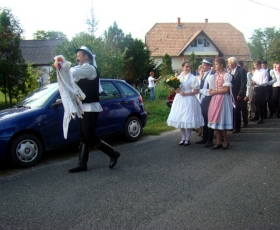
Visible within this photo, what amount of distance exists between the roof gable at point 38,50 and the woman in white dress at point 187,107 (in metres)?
54.1

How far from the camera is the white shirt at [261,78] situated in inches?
443

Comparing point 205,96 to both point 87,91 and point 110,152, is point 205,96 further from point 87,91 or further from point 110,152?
point 87,91

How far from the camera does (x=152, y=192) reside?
4.70 metres

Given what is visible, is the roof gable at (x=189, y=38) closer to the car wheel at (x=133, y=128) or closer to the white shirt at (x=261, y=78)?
the white shirt at (x=261, y=78)

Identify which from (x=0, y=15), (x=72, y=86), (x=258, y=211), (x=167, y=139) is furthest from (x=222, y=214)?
(x=0, y=15)

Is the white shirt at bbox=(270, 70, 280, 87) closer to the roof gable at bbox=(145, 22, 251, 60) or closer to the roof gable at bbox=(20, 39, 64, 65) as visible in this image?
the roof gable at bbox=(145, 22, 251, 60)

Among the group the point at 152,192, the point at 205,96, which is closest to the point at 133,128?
the point at 205,96

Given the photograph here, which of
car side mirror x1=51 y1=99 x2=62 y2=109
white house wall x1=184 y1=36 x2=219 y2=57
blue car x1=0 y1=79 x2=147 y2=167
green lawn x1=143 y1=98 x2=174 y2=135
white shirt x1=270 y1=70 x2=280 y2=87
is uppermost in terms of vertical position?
white house wall x1=184 y1=36 x2=219 y2=57

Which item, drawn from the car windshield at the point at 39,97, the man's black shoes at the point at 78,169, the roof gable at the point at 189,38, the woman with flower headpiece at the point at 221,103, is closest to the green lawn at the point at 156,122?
the woman with flower headpiece at the point at 221,103

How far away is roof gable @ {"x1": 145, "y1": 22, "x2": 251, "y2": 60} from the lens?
5138 cm

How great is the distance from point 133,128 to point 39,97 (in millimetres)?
2489

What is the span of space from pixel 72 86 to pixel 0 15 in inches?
505

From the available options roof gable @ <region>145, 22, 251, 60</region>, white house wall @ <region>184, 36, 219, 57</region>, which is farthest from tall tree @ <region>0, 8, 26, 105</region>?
white house wall @ <region>184, 36, 219, 57</region>

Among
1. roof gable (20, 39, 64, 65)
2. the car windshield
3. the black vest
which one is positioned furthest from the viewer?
roof gable (20, 39, 64, 65)
